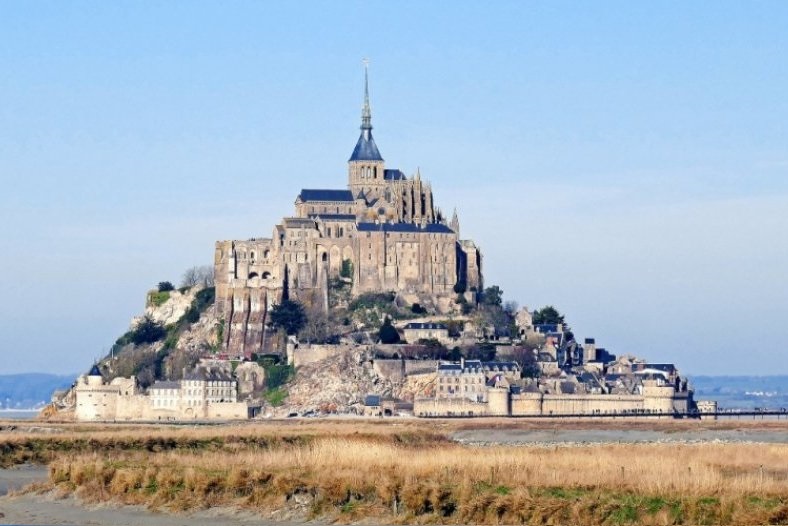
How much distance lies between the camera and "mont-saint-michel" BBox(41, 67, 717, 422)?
338 feet

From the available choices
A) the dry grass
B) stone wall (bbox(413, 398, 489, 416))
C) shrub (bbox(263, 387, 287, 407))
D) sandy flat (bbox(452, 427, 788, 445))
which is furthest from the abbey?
the dry grass

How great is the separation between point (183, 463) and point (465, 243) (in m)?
80.6

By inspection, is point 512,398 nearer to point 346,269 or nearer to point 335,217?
point 346,269

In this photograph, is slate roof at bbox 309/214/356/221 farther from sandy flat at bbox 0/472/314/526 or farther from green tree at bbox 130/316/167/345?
sandy flat at bbox 0/472/314/526

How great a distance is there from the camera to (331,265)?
11650cm

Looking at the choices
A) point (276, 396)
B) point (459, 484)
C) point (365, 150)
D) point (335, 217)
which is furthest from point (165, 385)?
point (459, 484)

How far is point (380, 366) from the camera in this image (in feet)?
349

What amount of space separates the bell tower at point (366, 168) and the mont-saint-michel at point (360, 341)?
0.35ft

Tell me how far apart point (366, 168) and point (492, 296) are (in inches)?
603

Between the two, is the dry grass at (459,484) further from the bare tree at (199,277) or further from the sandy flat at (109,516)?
the bare tree at (199,277)

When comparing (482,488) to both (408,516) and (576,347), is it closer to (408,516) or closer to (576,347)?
(408,516)

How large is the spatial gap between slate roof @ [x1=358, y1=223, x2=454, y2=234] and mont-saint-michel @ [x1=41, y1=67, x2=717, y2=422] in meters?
0.12

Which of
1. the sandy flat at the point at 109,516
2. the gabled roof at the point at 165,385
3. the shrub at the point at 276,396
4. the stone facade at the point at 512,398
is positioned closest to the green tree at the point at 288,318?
the shrub at the point at 276,396

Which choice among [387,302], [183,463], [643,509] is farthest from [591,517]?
[387,302]
